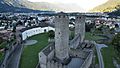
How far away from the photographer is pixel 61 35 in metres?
29.7

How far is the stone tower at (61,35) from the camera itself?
29.3m

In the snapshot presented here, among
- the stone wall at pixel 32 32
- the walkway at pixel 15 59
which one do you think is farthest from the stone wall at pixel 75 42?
the stone wall at pixel 32 32

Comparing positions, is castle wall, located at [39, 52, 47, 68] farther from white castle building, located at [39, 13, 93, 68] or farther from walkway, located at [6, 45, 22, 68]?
walkway, located at [6, 45, 22, 68]

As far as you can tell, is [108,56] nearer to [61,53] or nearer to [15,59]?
[61,53]

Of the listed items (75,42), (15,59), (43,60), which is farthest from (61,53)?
(15,59)

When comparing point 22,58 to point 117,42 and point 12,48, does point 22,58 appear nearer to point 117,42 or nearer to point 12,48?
point 12,48

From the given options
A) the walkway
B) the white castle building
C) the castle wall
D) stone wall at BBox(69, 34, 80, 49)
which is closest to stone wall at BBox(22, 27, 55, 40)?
the walkway

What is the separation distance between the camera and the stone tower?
29.3 metres

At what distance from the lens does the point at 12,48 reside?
42219 mm

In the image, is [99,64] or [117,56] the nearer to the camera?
[99,64]

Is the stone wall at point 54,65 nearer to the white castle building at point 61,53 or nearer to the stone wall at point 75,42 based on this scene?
the white castle building at point 61,53

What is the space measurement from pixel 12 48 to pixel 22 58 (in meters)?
6.82

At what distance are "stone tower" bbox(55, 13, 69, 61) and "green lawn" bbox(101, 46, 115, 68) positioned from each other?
7417 mm

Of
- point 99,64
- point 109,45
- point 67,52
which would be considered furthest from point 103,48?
point 67,52
